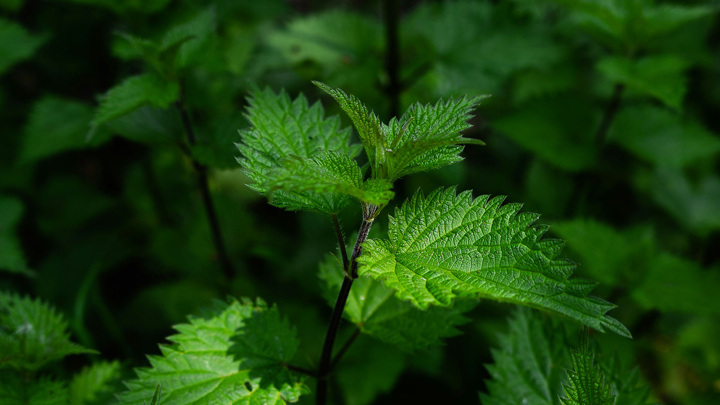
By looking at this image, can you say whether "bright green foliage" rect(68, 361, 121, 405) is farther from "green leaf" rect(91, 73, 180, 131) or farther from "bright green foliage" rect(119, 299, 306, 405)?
"green leaf" rect(91, 73, 180, 131)

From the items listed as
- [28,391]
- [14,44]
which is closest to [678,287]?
[28,391]

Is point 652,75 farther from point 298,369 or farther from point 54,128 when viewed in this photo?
point 54,128

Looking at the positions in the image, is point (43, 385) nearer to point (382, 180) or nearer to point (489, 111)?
point (382, 180)

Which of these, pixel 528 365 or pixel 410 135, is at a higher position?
pixel 410 135

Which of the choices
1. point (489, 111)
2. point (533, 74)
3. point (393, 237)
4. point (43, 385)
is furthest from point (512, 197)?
point (43, 385)

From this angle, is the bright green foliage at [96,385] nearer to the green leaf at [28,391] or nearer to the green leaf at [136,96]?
the green leaf at [28,391]

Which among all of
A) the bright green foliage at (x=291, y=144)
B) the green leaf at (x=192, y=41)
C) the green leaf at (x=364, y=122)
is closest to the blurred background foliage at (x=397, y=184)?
the green leaf at (x=192, y=41)

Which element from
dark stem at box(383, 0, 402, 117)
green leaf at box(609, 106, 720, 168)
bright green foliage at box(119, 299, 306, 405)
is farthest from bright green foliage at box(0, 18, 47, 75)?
green leaf at box(609, 106, 720, 168)
